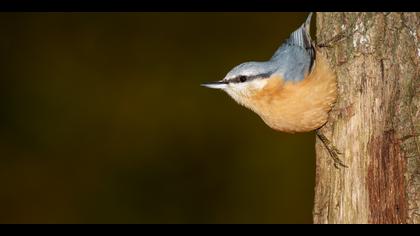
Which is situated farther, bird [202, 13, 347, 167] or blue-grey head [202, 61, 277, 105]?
blue-grey head [202, 61, 277, 105]

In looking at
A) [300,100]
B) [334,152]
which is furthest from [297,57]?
[334,152]

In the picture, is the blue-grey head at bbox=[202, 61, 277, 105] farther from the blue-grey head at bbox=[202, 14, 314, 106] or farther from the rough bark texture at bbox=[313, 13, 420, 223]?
the rough bark texture at bbox=[313, 13, 420, 223]

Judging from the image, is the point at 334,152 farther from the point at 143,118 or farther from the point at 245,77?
the point at 143,118

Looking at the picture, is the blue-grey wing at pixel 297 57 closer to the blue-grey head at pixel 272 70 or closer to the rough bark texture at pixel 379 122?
the blue-grey head at pixel 272 70

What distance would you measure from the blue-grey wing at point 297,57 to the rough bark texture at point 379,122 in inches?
8.4

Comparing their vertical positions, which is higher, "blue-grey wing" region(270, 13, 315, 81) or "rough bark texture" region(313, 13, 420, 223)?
"blue-grey wing" region(270, 13, 315, 81)

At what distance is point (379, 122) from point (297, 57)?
0.57 meters

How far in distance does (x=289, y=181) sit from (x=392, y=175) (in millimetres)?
1838

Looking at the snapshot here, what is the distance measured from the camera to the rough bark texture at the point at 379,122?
2.84 meters

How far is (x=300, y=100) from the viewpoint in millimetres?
3088

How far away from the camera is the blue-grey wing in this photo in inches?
123

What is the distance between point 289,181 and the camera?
4.66 m

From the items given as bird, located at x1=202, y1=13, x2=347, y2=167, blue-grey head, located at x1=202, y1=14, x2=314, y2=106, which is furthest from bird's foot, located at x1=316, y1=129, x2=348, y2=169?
blue-grey head, located at x1=202, y1=14, x2=314, y2=106

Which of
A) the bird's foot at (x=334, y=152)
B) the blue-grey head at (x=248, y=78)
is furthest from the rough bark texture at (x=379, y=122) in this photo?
the blue-grey head at (x=248, y=78)
